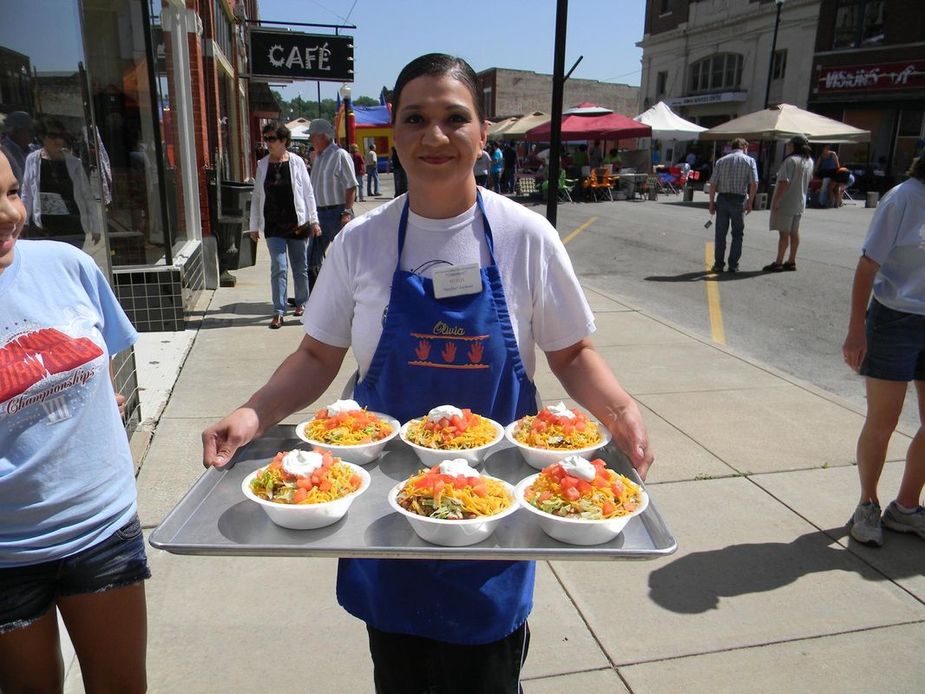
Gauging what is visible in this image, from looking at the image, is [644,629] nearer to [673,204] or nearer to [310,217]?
[310,217]


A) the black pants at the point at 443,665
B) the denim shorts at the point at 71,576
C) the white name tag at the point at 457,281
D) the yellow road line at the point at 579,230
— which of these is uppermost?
the white name tag at the point at 457,281

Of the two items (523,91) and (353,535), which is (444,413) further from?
(523,91)

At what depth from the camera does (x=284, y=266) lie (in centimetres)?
756

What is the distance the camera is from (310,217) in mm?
7637

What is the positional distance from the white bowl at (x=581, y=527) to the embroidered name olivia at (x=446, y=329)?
50 cm

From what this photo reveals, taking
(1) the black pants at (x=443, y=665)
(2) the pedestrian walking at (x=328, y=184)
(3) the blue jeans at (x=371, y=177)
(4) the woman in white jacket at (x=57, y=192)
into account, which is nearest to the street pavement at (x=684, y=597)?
(1) the black pants at (x=443, y=665)

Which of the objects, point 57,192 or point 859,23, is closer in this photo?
point 57,192

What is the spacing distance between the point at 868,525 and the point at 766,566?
0.64m

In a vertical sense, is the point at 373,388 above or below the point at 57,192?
below

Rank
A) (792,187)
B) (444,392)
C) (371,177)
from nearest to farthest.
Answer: (444,392), (792,187), (371,177)

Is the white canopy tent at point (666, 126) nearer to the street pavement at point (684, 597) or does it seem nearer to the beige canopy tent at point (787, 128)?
the beige canopy tent at point (787, 128)

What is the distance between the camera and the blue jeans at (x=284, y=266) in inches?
296

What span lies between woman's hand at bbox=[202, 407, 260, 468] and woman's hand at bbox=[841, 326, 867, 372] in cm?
302

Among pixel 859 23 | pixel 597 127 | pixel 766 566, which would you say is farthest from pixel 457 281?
pixel 859 23
